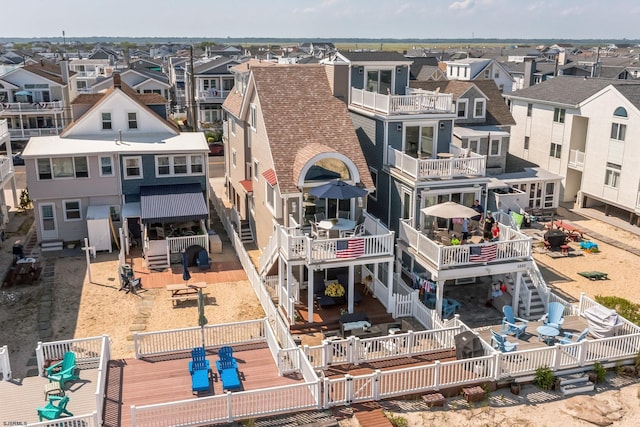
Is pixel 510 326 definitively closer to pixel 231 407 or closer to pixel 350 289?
pixel 350 289

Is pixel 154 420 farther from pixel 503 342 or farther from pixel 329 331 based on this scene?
pixel 503 342

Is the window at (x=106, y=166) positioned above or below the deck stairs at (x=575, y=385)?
above

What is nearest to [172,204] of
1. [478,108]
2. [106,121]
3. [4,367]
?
[106,121]

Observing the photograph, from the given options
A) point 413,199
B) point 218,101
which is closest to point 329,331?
point 413,199

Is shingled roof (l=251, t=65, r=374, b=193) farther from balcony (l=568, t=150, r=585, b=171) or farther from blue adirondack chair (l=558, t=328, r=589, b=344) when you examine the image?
Answer: balcony (l=568, t=150, r=585, b=171)

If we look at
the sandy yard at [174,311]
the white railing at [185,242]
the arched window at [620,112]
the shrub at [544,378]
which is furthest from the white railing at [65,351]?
the arched window at [620,112]

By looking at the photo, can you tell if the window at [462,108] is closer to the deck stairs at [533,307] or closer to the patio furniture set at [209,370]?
the deck stairs at [533,307]
